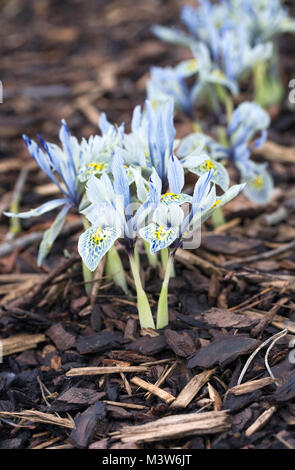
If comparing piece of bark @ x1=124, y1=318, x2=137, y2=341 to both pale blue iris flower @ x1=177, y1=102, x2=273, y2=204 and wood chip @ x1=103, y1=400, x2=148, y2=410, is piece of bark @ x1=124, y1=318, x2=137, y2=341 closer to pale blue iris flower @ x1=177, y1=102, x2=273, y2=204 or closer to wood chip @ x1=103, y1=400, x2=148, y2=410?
wood chip @ x1=103, y1=400, x2=148, y2=410

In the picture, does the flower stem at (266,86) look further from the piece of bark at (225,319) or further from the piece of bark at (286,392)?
the piece of bark at (286,392)

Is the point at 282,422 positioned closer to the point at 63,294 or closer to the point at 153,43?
the point at 63,294

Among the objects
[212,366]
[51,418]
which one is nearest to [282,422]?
[212,366]

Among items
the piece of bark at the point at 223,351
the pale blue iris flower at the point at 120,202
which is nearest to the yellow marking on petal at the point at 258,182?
the pale blue iris flower at the point at 120,202

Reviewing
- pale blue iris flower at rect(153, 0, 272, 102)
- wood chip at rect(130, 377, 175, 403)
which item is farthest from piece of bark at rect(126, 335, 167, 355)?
pale blue iris flower at rect(153, 0, 272, 102)

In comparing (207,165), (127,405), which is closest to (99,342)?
(127,405)

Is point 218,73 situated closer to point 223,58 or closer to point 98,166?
point 223,58
